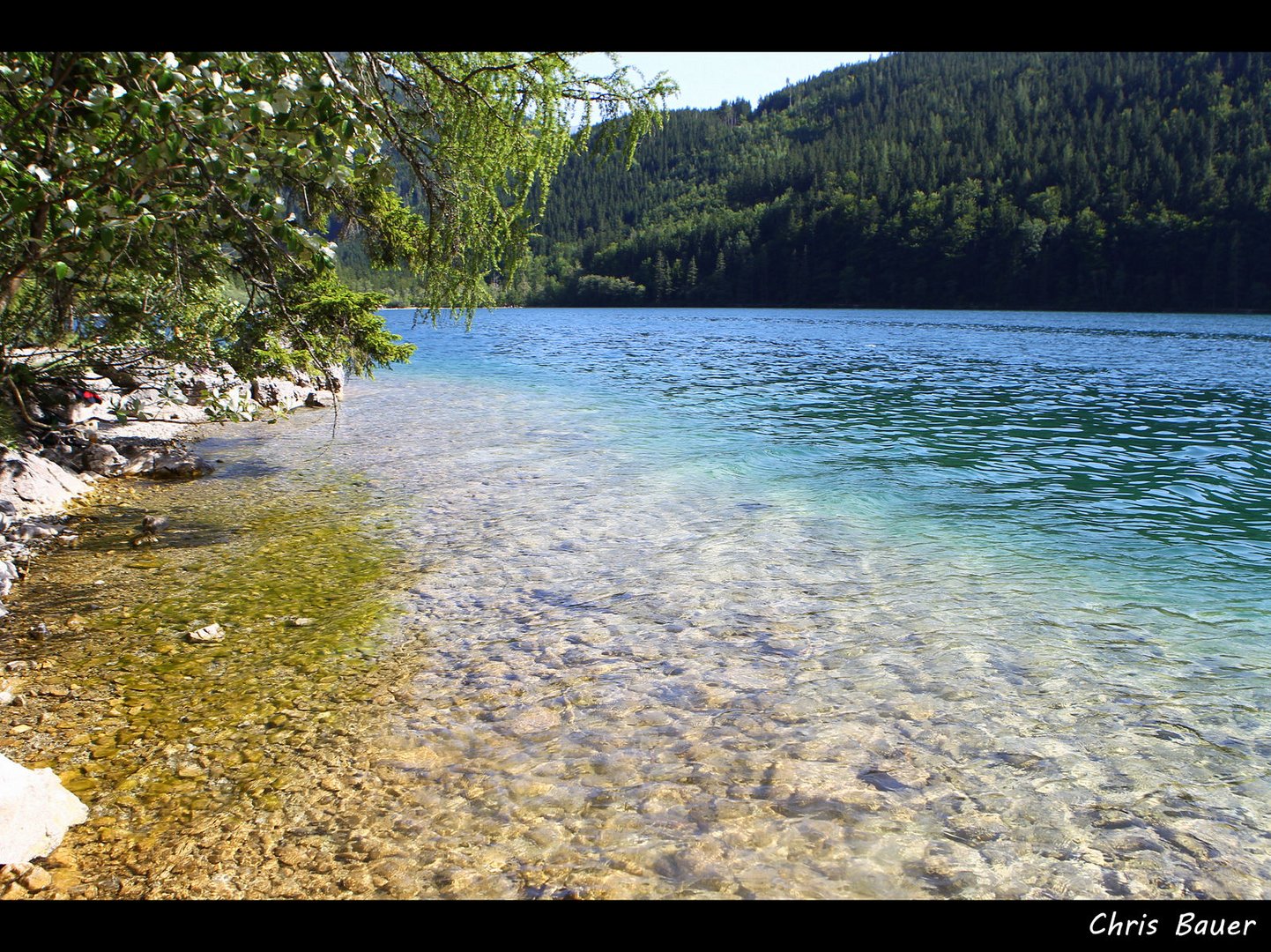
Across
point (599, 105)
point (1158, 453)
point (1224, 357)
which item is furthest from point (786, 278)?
point (599, 105)

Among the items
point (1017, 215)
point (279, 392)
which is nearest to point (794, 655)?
point (279, 392)

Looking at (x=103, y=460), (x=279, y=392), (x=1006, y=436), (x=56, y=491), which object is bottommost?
(x=56, y=491)

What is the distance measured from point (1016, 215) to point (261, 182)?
14306 centimetres

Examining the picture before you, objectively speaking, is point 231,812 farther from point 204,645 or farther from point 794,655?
point 794,655

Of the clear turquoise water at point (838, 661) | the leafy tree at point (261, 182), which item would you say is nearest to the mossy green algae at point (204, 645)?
the clear turquoise water at point (838, 661)

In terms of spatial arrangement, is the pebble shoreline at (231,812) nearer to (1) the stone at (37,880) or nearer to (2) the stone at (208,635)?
(1) the stone at (37,880)

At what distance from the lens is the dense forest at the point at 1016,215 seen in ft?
375

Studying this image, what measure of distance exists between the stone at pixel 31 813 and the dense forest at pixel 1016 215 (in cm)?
9801

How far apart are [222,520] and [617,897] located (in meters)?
10.1

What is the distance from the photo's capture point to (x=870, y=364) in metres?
45.9

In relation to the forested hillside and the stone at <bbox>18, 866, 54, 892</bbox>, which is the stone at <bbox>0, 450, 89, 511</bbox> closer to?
the stone at <bbox>18, 866, 54, 892</bbox>

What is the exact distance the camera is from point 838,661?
784 centimetres
